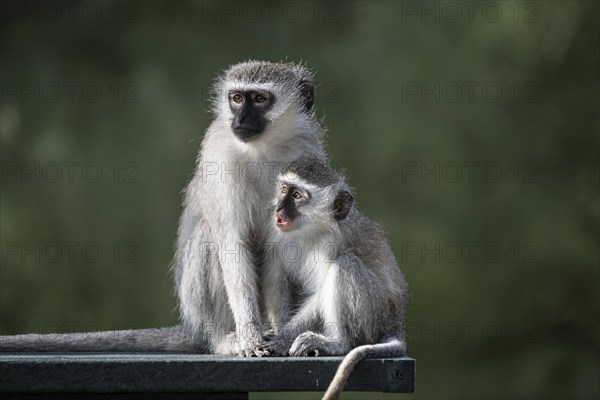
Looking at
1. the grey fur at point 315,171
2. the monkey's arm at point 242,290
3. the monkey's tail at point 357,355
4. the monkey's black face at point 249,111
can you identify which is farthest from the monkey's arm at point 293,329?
the monkey's black face at point 249,111

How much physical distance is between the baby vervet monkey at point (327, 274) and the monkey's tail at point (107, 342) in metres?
0.67

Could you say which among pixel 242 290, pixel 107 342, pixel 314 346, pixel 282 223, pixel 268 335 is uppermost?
pixel 282 223

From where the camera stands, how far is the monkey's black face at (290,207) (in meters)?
5.84

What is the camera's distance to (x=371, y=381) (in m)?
5.36

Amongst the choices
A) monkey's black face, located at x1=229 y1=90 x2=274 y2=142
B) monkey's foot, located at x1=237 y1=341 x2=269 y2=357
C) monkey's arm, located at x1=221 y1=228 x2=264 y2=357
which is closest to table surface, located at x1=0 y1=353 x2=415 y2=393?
monkey's foot, located at x1=237 y1=341 x2=269 y2=357

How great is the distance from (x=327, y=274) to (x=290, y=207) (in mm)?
428

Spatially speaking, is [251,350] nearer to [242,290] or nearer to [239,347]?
[239,347]

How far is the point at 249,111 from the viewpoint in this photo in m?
6.28

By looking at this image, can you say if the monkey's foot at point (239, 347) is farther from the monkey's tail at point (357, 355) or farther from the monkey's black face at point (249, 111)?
the monkey's black face at point (249, 111)

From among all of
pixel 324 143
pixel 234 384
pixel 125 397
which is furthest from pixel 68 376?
pixel 324 143

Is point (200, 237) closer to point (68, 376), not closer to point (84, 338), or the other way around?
point (84, 338)

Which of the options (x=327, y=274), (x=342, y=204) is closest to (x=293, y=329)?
(x=327, y=274)

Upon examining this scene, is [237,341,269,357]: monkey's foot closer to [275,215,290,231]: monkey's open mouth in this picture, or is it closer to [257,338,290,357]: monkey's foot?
[257,338,290,357]: monkey's foot

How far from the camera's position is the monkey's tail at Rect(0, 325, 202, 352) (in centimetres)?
619
